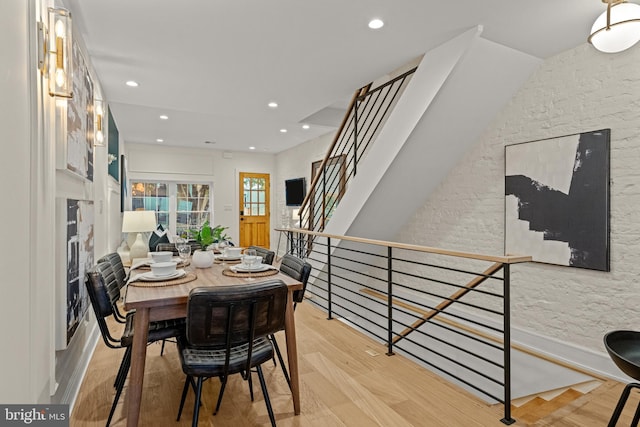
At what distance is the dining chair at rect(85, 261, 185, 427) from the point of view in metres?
1.84

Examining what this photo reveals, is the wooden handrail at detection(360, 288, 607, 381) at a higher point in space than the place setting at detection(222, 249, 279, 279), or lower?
lower

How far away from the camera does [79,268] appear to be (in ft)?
7.32

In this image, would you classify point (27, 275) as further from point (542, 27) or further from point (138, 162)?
point (138, 162)

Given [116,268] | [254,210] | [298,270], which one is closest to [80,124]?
[116,268]

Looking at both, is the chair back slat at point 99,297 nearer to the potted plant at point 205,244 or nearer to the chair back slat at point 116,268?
the chair back slat at point 116,268

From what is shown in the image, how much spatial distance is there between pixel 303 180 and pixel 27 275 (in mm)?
6298

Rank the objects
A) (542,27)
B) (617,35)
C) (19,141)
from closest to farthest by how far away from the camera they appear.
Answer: (19,141)
(617,35)
(542,27)

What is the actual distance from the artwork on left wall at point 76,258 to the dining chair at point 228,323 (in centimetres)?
81

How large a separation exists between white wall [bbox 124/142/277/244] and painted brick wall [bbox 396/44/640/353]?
5966 mm

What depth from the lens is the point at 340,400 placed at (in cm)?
212

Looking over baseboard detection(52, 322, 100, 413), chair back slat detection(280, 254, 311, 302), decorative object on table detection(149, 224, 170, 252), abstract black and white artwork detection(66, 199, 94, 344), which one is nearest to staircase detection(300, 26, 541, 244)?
chair back slat detection(280, 254, 311, 302)

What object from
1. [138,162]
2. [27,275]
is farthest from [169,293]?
[138,162]

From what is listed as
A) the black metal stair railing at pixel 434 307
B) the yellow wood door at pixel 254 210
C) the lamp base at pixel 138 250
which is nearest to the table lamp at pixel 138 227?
the lamp base at pixel 138 250

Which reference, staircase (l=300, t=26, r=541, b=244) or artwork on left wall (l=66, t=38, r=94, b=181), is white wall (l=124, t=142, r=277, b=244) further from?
artwork on left wall (l=66, t=38, r=94, b=181)
